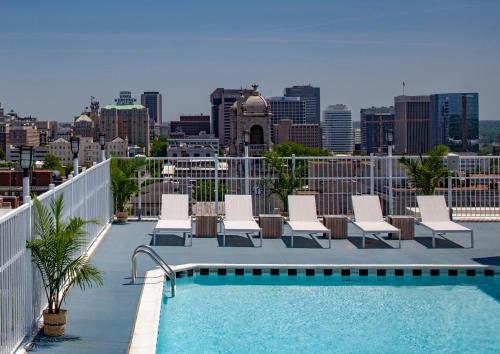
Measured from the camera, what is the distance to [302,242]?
37.9 ft

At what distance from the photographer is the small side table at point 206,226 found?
11.9 m

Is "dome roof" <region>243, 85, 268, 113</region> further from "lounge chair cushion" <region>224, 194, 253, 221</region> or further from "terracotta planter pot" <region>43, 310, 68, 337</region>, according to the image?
"terracotta planter pot" <region>43, 310, 68, 337</region>

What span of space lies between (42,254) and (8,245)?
31.5 inches

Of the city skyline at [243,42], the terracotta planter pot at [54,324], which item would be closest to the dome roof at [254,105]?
the city skyline at [243,42]

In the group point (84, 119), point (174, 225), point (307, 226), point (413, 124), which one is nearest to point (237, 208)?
point (174, 225)

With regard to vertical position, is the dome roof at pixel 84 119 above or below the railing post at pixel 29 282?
above

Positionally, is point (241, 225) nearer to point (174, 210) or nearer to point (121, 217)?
point (174, 210)

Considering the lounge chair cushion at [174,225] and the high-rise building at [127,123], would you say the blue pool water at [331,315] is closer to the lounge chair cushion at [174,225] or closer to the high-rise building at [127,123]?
the lounge chair cushion at [174,225]

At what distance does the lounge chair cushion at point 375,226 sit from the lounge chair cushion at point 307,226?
596 mm

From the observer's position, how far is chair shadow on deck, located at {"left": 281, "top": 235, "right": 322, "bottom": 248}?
36.9 feet

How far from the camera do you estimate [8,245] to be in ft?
18.1

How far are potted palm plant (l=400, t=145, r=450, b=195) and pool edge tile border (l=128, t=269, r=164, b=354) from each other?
5784 millimetres

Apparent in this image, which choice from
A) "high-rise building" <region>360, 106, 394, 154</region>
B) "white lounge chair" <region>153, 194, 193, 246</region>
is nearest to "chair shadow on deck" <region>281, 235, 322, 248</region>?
"white lounge chair" <region>153, 194, 193, 246</region>

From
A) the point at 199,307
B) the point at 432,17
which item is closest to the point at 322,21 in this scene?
the point at 432,17
